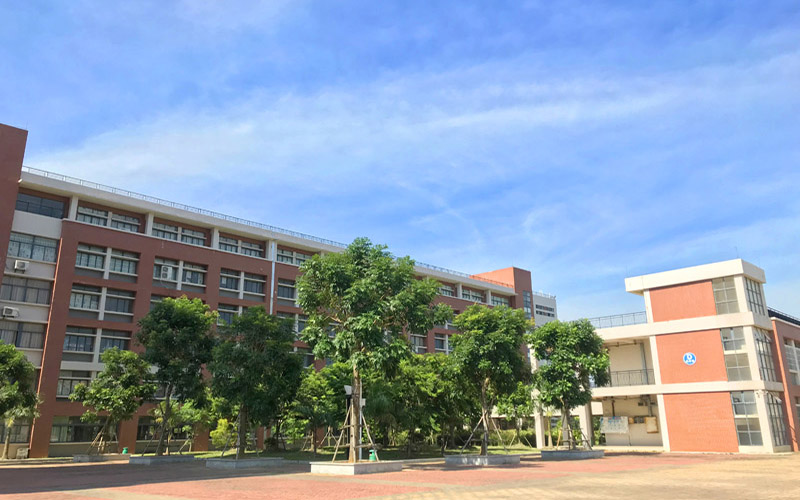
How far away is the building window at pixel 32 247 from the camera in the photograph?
38656 mm

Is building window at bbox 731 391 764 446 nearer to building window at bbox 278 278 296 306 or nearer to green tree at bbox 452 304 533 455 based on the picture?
green tree at bbox 452 304 533 455

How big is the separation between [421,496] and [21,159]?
1536 inches

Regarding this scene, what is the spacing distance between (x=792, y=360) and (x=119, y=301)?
46.2 meters

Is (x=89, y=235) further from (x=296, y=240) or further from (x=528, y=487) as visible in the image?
(x=528, y=487)

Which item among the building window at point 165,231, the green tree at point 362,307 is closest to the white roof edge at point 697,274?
the green tree at point 362,307

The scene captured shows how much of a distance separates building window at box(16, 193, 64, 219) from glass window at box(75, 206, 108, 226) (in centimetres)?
124

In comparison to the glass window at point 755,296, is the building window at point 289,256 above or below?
above

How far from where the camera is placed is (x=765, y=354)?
32.9 meters

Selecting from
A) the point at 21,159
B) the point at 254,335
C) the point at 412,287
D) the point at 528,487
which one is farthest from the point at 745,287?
the point at 21,159

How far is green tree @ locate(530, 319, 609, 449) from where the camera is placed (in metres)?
28.4

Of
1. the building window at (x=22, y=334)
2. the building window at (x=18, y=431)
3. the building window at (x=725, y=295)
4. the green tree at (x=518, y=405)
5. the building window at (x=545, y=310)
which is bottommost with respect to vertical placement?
the building window at (x=18, y=431)

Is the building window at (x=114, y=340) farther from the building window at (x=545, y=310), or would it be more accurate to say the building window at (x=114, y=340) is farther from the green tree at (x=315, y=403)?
the building window at (x=545, y=310)

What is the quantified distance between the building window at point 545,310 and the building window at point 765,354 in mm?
41654

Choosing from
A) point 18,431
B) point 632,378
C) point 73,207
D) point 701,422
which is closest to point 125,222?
point 73,207
